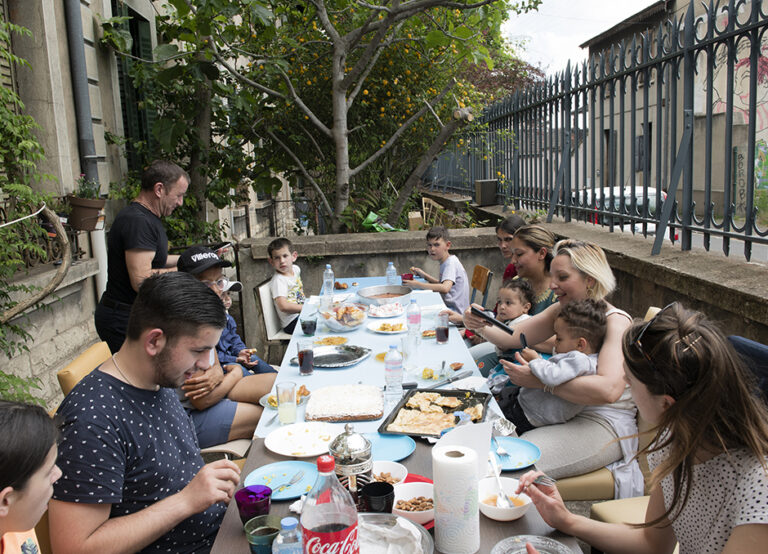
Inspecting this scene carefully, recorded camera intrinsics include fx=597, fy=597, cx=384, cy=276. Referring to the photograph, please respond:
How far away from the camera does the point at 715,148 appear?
614 inches

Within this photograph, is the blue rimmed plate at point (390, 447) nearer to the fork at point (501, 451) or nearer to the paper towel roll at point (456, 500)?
the fork at point (501, 451)

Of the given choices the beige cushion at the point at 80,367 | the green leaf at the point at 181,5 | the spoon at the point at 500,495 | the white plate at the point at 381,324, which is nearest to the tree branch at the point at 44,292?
the beige cushion at the point at 80,367

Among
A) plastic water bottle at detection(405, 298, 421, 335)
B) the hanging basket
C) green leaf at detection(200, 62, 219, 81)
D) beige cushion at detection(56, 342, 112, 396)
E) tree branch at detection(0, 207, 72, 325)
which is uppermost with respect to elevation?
green leaf at detection(200, 62, 219, 81)

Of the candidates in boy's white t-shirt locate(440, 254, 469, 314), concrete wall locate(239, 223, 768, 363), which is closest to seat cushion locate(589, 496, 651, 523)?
concrete wall locate(239, 223, 768, 363)

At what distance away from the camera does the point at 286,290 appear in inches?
226

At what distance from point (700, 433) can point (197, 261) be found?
3.09m

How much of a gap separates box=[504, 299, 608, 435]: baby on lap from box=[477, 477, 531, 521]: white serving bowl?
3.05ft

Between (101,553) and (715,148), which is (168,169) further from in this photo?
(715,148)

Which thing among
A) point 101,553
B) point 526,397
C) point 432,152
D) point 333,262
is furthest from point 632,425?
point 432,152

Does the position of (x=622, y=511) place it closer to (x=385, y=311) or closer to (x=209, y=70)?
(x=385, y=311)

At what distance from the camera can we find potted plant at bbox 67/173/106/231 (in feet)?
17.6

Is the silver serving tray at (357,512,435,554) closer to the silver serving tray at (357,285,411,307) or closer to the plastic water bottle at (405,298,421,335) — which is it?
the plastic water bottle at (405,298,421,335)

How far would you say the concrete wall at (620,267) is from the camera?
11.6 feet

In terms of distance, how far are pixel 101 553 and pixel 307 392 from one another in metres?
1.22
